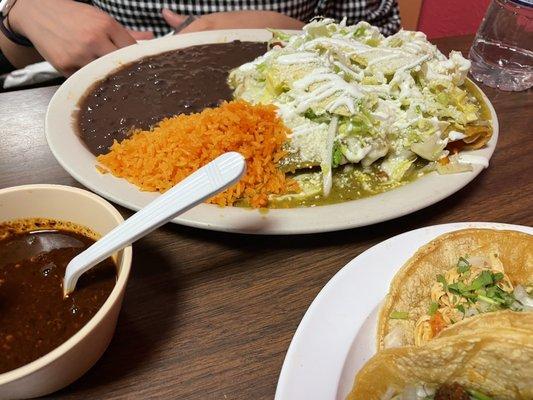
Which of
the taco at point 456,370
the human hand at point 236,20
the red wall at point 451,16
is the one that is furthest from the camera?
the red wall at point 451,16

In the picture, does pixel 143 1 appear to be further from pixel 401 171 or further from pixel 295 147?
pixel 401 171

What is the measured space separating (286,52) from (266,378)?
1.19m

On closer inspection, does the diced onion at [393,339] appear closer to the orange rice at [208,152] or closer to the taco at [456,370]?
the taco at [456,370]

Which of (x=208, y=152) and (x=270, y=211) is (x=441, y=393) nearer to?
(x=270, y=211)

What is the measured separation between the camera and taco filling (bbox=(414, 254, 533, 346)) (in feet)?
3.08

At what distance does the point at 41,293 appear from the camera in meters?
0.88

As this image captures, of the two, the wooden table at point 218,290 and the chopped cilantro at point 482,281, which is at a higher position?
the chopped cilantro at point 482,281

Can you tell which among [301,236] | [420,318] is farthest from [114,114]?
[420,318]

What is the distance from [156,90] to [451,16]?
3251 mm

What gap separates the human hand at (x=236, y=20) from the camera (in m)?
2.30

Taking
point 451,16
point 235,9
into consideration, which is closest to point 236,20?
point 235,9

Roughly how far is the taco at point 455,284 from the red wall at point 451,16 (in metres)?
3.49

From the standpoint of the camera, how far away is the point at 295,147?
56.7 inches

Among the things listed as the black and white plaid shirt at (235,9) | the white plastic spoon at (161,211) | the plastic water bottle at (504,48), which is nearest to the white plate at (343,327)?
the white plastic spoon at (161,211)
